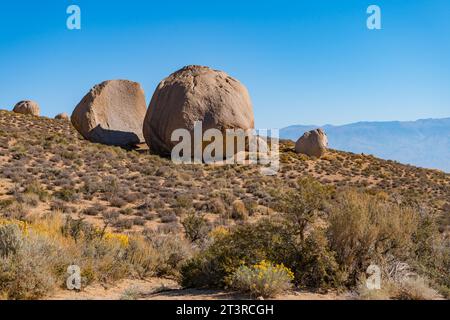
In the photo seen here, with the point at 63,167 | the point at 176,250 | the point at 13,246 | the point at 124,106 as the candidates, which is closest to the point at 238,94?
the point at 124,106

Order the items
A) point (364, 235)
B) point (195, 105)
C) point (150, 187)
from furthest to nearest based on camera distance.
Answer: point (195, 105) < point (150, 187) < point (364, 235)

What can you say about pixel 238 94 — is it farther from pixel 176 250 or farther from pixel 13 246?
pixel 13 246

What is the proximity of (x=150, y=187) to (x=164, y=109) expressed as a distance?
1001 centimetres

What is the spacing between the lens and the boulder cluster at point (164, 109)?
88.3 ft

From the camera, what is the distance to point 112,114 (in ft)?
99.0

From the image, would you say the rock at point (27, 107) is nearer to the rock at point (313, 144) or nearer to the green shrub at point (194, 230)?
the rock at point (313, 144)

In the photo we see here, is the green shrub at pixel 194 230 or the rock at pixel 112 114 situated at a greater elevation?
the rock at pixel 112 114

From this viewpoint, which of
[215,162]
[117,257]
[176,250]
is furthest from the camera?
[215,162]

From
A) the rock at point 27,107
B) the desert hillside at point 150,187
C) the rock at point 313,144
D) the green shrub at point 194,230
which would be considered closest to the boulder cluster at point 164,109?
the desert hillside at point 150,187

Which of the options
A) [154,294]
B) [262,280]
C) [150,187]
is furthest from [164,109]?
[262,280]

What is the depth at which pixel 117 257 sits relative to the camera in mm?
7605

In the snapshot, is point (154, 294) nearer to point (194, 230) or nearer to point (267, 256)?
point (267, 256)

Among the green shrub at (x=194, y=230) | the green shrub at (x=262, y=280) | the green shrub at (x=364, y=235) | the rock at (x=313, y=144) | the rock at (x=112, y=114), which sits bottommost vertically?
the green shrub at (x=194, y=230)
